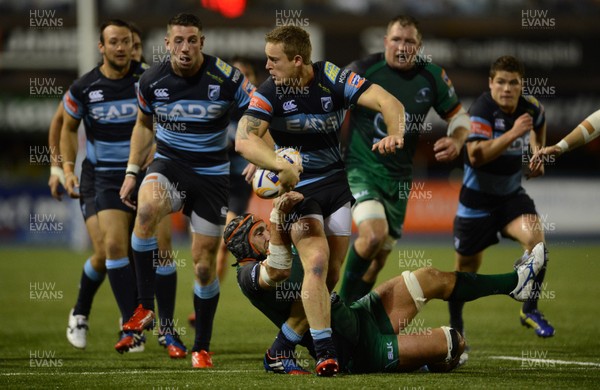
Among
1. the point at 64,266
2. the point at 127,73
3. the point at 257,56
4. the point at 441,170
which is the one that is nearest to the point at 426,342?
the point at 127,73

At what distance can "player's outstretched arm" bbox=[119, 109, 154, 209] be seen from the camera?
27.8ft

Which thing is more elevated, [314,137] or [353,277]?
[314,137]

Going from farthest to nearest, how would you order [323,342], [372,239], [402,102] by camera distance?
[402,102], [372,239], [323,342]

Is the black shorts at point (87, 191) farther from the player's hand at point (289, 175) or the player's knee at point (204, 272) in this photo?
the player's hand at point (289, 175)

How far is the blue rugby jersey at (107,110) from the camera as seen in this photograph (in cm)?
923

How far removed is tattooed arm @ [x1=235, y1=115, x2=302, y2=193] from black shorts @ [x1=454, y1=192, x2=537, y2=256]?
2.92 meters

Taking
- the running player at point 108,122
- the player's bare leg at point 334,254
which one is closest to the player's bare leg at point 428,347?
the player's bare leg at point 334,254

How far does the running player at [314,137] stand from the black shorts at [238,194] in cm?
443

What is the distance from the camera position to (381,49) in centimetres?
2133

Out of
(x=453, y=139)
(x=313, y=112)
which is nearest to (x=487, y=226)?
(x=453, y=139)

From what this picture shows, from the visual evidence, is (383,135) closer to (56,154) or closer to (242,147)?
(242,147)

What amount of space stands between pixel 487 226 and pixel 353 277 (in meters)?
1.32

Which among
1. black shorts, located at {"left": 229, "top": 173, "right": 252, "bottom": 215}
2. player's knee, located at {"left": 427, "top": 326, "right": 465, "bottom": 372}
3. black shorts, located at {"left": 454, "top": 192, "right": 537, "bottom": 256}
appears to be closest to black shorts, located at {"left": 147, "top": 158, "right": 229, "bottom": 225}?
player's knee, located at {"left": 427, "top": 326, "right": 465, "bottom": 372}

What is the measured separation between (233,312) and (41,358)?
424 cm
